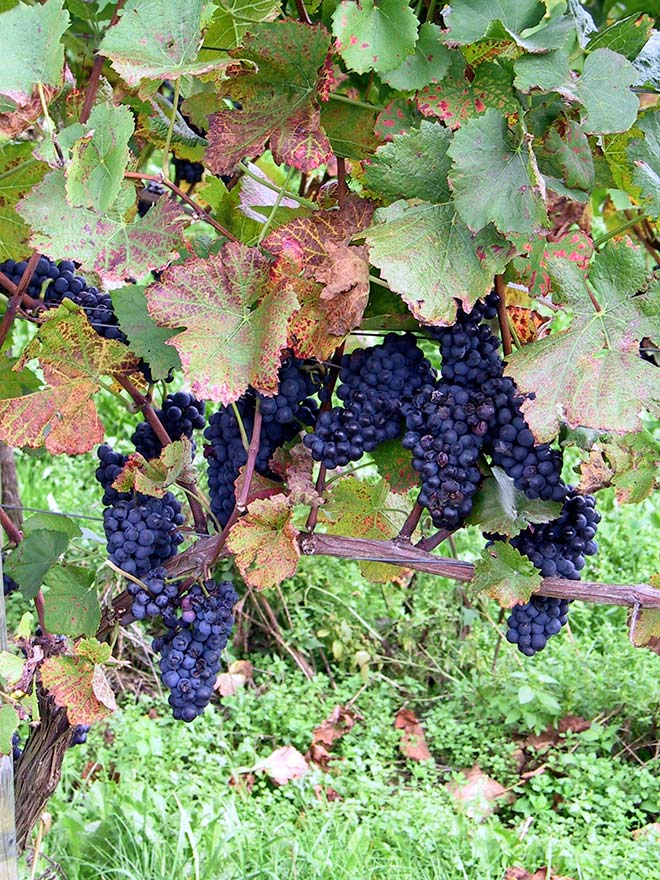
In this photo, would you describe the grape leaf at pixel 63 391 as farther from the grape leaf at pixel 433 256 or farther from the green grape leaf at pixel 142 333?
the grape leaf at pixel 433 256

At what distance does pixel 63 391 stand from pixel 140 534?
21cm

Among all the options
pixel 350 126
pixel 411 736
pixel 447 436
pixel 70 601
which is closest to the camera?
pixel 447 436

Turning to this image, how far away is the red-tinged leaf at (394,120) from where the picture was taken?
1147 mm

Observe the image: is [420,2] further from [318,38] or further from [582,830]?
[582,830]

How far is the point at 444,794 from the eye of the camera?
2777 mm

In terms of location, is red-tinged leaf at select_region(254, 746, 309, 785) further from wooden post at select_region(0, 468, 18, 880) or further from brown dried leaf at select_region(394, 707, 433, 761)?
wooden post at select_region(0, 468, 18, 880)

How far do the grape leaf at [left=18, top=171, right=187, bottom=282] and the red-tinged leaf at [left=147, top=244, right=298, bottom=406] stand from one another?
3cm

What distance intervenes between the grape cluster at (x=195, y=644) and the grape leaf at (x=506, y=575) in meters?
0.32

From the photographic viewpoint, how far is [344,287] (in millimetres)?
1066

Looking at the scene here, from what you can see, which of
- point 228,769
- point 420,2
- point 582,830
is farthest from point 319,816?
point 420,2

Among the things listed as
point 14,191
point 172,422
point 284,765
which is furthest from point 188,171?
point 284,765

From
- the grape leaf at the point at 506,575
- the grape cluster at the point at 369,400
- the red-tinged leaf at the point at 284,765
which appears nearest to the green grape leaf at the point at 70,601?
the grape cluster at the point at 369,400

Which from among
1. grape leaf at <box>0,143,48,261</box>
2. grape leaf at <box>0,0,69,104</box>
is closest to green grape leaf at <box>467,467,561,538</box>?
grape leaf at <box>0,0,69,104</box>

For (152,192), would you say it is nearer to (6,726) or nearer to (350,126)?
(350,126)
